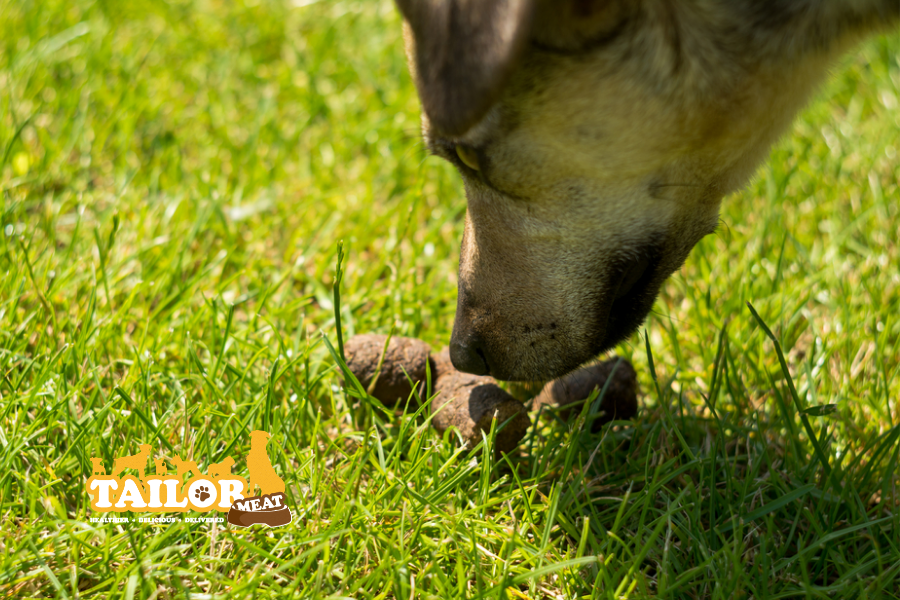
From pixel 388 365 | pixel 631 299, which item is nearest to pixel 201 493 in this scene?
pixel 388 365

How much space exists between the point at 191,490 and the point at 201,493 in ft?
0.11

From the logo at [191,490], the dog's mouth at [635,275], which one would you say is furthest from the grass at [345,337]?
the dog's mouth at [635,275]

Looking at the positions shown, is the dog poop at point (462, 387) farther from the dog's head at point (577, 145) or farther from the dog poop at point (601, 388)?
the dog's head at point (577, 145)

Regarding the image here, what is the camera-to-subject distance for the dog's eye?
213 centimetres

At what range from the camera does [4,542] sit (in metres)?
2.05

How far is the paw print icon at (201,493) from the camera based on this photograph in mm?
2215

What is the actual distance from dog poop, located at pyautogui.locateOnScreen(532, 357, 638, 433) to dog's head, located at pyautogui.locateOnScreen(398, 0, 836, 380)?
267 mm

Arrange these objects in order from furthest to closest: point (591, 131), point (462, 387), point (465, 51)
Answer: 1. point (462, 387)
2. point (591, 131)
3. point (465, 51)

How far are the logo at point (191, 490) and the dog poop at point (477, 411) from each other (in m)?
0.59

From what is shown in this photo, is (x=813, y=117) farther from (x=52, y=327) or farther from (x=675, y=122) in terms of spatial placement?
(x=52, y=327)

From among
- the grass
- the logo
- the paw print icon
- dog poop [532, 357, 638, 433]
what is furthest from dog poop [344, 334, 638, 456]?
the paw print icon

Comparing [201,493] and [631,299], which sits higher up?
[631,299]

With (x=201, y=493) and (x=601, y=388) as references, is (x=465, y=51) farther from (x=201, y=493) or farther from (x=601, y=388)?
(x=201, y=493)

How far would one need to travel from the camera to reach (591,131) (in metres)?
2.02
